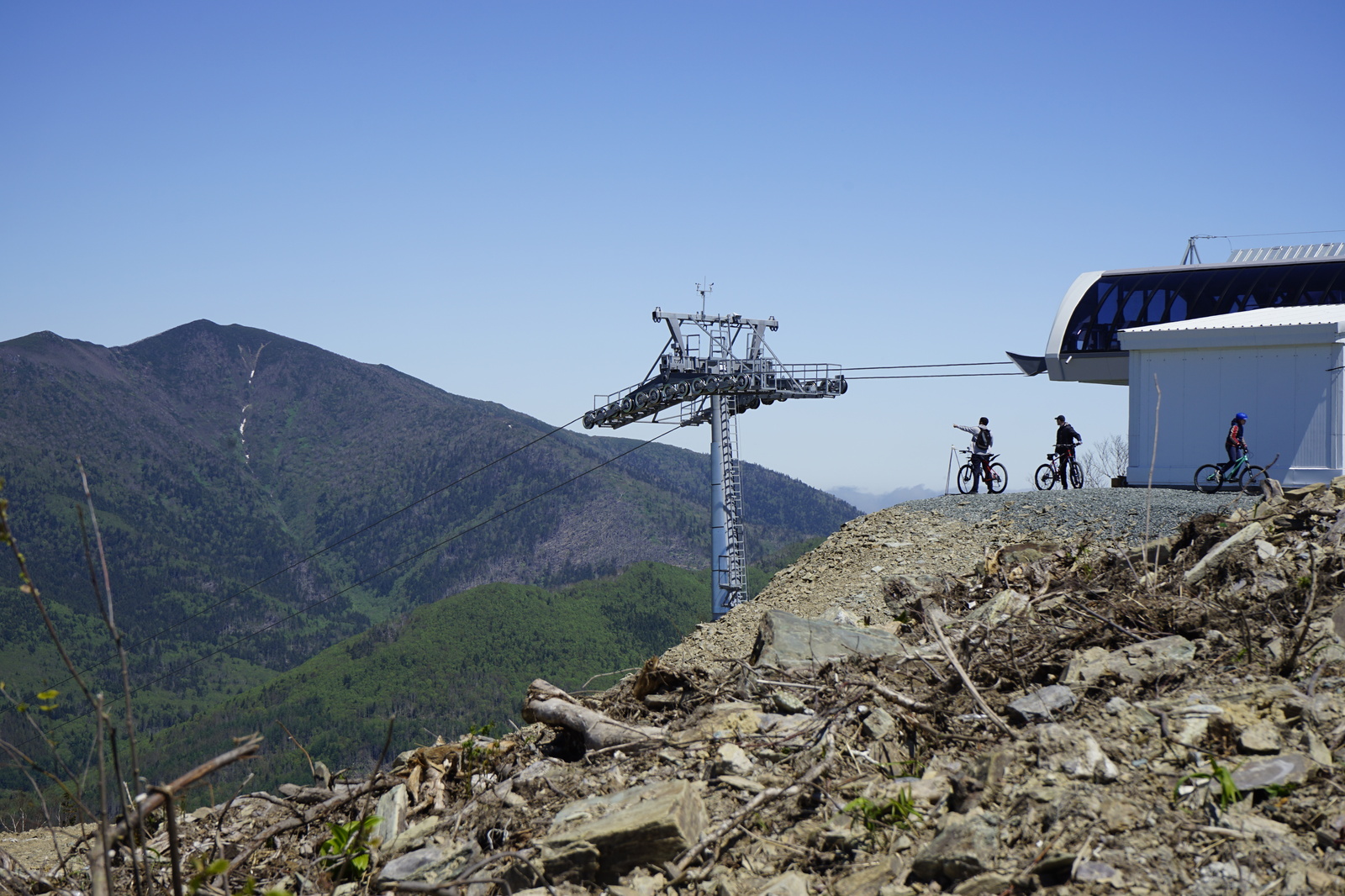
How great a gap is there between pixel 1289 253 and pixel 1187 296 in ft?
14.6

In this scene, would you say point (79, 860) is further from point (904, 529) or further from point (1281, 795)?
point (904, 529)

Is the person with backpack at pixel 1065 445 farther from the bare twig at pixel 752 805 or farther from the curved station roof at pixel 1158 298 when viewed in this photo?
the bare twig at pixel 752 805

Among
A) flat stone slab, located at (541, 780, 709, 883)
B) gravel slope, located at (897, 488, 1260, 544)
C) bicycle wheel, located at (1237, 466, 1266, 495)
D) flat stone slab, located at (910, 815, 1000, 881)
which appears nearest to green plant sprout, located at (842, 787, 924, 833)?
flat stone slab, located at (910, 815, 1000, 881)

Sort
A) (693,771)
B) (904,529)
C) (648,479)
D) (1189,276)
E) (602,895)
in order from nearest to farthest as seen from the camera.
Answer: (602,895), (693,771), (904,529), (1189,276), (648,479)

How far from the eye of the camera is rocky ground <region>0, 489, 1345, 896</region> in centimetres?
351

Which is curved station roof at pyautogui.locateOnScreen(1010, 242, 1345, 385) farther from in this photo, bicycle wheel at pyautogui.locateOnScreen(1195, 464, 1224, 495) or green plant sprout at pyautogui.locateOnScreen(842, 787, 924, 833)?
green plant sprout at pyautogui.locateOnScreen(842, 787, 924, 833)

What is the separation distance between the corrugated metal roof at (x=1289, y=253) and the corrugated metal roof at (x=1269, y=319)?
4877 millimetres

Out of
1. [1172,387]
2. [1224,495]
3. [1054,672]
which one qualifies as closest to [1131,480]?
[1172,387]

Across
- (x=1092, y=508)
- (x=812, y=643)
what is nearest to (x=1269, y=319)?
(x=1092, y=508)

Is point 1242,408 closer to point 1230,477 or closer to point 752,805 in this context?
point 1230,477

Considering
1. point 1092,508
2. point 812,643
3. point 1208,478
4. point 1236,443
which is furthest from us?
point 1208,478

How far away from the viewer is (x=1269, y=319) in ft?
60.3

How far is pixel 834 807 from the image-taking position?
413 cm

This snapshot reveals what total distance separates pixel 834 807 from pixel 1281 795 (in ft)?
5.56
